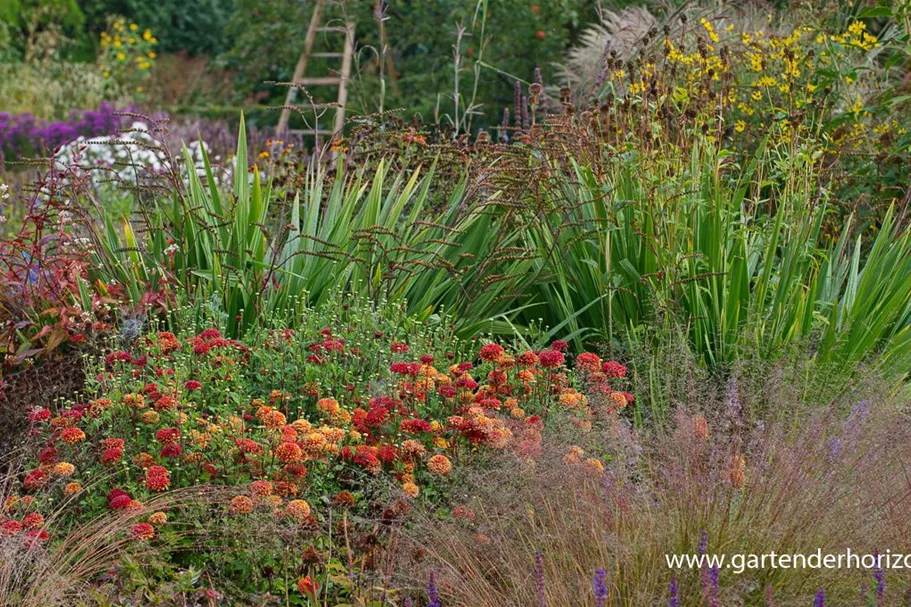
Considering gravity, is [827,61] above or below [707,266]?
above

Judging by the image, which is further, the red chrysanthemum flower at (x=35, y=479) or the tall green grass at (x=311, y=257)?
the tall green grass at (x=311, y=257)

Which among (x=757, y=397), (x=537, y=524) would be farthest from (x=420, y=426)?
(x=757, y=397)

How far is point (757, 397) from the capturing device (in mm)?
3613

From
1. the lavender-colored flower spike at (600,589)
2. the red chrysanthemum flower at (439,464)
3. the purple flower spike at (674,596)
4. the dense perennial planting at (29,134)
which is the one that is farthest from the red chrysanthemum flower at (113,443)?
the dense perennial planting at (29,134)

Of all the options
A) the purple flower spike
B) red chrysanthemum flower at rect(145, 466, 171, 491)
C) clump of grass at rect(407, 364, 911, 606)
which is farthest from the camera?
red chrysanthemum flower at rect(145, 466, 171, 491)

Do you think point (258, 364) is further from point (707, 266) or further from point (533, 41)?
point (533, 41)

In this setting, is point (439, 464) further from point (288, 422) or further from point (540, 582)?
point (288, 422)

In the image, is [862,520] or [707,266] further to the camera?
[707,266]

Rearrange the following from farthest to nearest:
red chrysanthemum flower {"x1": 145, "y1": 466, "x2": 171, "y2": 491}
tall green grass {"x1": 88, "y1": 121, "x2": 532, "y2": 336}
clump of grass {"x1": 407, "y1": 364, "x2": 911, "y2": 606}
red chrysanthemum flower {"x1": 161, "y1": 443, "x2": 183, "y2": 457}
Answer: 1. tall green grass {"x1": 88, "y1": 121, "x2": 532, "y2": 336}
2. red chrysanthemum flower {"x1": 161, "y1": 443, "x2": 183, "y2": 457}
3. red chrysanthemum flower {"x1": 145, "y1": 466, "x2": 171, "y2": 491}
4. clump of grass {"x1": 407, "y1": 364, "x2": 911, "y2": 606}

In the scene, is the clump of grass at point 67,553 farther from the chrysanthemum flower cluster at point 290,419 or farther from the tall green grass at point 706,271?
the tall green grass at point 706,271

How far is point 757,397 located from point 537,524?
43.3 inches

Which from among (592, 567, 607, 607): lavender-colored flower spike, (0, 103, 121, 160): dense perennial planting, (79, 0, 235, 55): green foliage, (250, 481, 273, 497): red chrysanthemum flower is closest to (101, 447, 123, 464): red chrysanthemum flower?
(250, 481, 273, 497): red chrysanthemum flower

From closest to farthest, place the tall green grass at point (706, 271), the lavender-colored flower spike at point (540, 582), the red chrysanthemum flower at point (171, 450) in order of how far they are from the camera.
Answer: the lavender-colored flower spike at point (540, 582)
the red chrysanthemum flower at point (171, 450)
the tall green grass at point (706, 271)

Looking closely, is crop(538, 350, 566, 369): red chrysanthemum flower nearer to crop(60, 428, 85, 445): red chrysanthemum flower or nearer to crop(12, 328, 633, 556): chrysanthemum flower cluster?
crop(12, 328, 633, 556): chrysanthemum flower cluster
